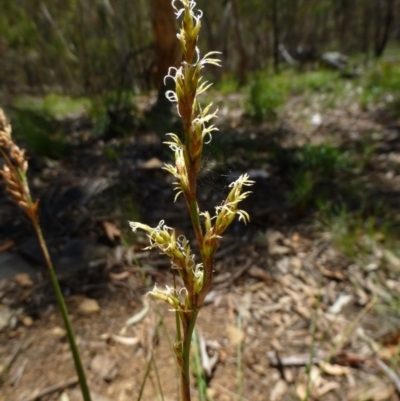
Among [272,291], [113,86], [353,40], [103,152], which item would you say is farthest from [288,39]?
[272,291]

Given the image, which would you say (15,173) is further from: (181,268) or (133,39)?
(133,39)

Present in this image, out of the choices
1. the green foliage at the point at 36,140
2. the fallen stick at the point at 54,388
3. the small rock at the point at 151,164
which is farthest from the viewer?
the green foliage at the point at 36,140

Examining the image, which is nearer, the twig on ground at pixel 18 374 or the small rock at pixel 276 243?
the twig on ground at pixel 18 374

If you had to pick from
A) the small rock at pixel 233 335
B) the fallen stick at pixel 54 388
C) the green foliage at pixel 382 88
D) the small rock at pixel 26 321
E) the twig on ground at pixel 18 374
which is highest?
the small rock at pixel 26 321

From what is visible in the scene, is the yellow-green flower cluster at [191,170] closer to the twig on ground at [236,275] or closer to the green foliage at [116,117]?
the twig on ground at [236,275]

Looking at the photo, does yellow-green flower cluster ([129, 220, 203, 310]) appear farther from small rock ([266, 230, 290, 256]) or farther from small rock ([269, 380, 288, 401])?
small rock ([266, 230, 290, 256])

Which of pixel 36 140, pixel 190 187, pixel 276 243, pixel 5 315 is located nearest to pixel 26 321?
pixel 5 315

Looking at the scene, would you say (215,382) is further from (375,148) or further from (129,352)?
(375,148)

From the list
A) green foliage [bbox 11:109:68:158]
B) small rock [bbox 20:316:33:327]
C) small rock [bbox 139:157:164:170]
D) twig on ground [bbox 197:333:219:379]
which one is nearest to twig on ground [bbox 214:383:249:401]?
twig on ground [bbox 197:333:219:379]

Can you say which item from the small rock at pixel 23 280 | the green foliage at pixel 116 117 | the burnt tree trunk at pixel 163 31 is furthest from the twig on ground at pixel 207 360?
the burnt tree trunk at pixel 163 31
